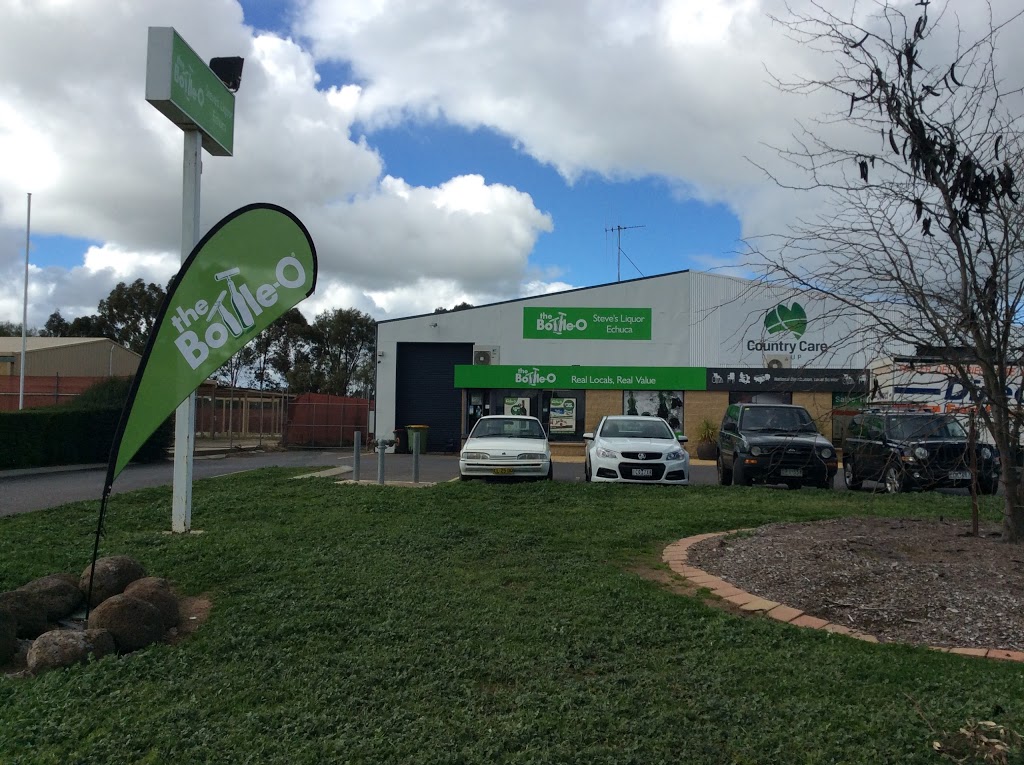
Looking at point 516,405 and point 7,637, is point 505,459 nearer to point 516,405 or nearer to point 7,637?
point 7,637

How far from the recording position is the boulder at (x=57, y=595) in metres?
4.83

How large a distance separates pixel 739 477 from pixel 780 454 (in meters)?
0.86

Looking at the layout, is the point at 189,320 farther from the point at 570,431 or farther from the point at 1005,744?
the point at 570,431

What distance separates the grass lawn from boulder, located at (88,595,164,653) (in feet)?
0.81

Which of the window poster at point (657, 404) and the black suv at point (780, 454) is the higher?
the window poster at point (657, 404)

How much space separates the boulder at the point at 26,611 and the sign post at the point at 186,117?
311cm

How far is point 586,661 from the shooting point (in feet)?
13.1

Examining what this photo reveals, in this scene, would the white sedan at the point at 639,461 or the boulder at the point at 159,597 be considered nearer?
the boulder at the point at 159,597

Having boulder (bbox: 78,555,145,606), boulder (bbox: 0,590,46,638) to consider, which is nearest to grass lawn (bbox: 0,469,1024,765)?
boulder (bbox: 78,555,145,606)

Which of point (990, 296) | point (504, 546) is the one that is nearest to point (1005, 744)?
point (990, 296)

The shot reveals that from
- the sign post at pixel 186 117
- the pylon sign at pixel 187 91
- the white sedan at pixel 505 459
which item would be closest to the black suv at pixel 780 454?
the white sedan at pixel 505 459

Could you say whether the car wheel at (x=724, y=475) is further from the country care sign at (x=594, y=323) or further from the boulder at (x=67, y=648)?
the country care sign at (x=594, y=323)

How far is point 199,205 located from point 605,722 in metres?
7.12

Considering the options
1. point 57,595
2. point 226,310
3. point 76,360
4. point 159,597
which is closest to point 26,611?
point 57,595
